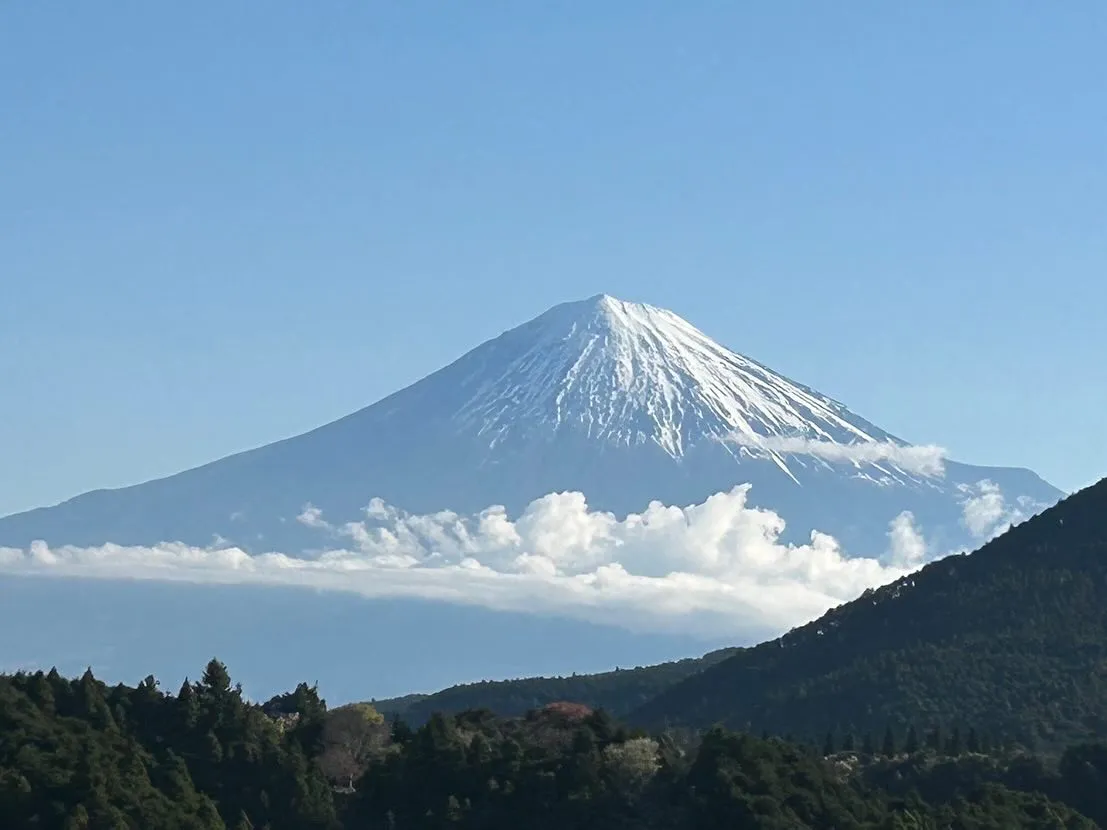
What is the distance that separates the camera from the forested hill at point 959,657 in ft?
333

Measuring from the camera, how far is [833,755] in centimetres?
8200

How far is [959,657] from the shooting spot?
353ft

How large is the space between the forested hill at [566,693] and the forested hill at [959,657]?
7915 mm

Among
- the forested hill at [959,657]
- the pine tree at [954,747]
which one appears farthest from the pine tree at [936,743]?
the forested hill at [959,657]

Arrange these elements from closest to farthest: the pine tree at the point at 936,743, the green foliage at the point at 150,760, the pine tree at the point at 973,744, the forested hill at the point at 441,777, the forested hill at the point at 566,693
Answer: the green foliage at the point at 150,760 → the forested hill at the point at 441,777 → the pine tree at the point at 973,744 → the pine tree at the point at 936,743 → the forested hill at the point at 566,693

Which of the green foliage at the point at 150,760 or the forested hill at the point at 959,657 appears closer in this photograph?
the green foliage at the point at 150,760

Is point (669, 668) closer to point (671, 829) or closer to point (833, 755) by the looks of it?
point (833, 755)

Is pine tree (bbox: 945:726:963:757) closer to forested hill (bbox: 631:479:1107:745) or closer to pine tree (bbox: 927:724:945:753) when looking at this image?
pine tree (bbox: 927:724:945:753)

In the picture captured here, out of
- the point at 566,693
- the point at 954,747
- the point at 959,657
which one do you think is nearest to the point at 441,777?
the point at 954,747

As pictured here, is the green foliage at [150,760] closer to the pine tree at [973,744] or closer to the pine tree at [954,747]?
the pine tree at [954,747]

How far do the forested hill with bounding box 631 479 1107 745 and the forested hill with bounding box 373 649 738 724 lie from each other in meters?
7.92

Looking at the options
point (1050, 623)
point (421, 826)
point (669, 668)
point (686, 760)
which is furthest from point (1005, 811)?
point (669, 668)

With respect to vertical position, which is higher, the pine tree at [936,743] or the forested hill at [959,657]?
the forested hill at [959,657]

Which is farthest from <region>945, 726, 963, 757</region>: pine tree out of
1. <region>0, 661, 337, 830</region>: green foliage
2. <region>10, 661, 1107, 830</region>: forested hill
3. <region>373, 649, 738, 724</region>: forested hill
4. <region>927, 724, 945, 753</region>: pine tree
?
<region>373, 649, 738, 724</region>: forested hill
